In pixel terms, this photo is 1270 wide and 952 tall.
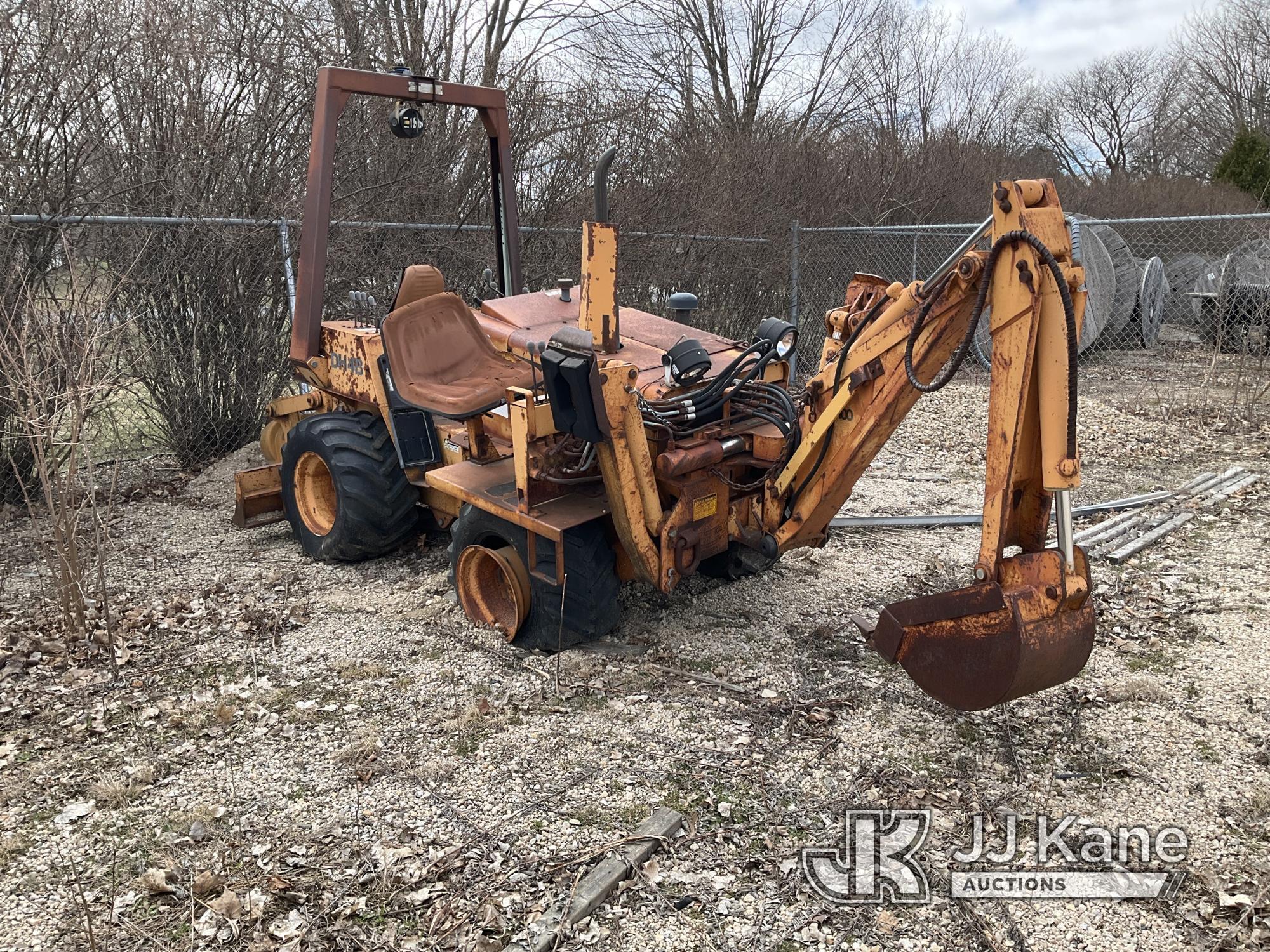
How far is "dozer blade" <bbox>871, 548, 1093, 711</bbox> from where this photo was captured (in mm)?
2910

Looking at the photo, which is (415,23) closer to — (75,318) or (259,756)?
(75,318)

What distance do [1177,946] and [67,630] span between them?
4.24m

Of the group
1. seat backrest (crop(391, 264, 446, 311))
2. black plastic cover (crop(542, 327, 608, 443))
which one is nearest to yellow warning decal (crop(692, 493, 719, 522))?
black plastic cover (crop(542, 327, 608, 443))

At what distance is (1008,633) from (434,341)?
286 cm

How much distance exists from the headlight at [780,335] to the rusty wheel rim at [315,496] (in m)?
2.62

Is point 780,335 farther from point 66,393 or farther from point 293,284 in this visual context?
point 293,284

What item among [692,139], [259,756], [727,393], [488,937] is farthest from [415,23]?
[488,937]

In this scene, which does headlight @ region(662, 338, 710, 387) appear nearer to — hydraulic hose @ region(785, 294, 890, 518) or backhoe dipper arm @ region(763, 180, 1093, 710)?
hydraulic hose @ region(785, 294, 890, 518)

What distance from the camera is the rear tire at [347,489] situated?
16.3 feet

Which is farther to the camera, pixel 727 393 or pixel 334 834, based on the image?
pixel 727 393

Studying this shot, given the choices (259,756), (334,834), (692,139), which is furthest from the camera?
(692,139)

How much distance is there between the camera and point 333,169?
16.3 ft

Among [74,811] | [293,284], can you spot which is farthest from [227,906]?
[293,284]

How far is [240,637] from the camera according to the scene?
4.31m
